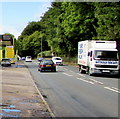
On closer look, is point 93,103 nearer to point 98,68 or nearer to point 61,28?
point 98,68

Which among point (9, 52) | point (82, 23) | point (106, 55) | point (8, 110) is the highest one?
point (82, 23)

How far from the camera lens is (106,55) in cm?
2494

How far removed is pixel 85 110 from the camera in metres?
9.48

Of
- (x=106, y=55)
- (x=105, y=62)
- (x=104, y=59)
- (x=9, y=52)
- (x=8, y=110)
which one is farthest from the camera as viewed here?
(x=9, y=52)

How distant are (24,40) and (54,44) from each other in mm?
57547

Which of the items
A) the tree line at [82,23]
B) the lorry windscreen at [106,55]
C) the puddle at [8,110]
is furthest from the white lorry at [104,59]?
the puddle at [8,110]

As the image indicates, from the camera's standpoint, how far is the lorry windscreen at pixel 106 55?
81.6 ft

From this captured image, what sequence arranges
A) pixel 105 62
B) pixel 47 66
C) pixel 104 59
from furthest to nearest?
1. pixel 47 66
2. pixel 104 59
3. pixel 105 62

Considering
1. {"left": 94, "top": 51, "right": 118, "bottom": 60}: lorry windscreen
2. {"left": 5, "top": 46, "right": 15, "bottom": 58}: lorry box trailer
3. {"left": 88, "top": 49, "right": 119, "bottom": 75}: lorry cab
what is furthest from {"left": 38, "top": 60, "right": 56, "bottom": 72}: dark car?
{"left": 5, "top": 46, "right": 15, "bottom": 58}: lorry box trailer

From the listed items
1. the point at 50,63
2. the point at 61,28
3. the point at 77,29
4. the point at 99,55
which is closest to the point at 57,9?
the point at 61,28

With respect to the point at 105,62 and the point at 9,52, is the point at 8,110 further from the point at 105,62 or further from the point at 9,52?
the point at 9,52

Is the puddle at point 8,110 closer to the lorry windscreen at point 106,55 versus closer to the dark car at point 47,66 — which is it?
the lorry windscreen at point 106,55

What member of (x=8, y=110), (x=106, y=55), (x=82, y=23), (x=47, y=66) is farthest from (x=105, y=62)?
(x=82, y=23)

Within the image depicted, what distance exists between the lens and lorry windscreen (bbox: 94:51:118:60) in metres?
24.9
